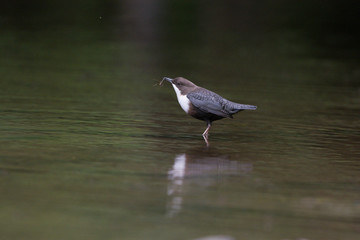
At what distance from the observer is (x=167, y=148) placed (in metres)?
8.38

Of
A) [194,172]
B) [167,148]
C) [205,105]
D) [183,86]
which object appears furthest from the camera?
[183,86]

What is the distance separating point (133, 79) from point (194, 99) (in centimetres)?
495

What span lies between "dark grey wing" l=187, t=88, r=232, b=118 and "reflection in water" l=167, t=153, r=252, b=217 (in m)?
0.95

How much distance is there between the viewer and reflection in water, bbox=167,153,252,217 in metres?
6.31

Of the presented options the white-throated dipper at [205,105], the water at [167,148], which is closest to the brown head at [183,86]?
the white-throated dipper at [205,105]

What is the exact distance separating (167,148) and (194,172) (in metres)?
1.10

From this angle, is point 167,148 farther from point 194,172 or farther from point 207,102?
point 194,172

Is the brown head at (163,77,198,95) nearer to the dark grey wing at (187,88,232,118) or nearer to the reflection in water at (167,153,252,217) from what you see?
the dark grey wing at (187,88,232,118)

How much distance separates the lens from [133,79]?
543 inches

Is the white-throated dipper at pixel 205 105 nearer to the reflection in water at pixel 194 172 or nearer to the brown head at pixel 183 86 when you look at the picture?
the brown head at pixel 183 86

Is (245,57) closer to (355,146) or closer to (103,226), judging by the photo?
(355,146)

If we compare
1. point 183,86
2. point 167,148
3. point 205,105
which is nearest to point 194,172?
point 167,148

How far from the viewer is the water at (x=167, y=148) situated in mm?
5621

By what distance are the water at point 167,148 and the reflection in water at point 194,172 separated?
0.07ft
